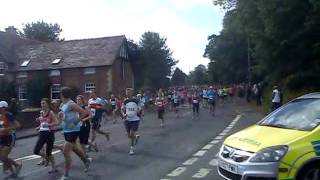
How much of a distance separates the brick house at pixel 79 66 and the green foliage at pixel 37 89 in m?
0.75

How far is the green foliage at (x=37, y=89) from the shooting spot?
5506cm

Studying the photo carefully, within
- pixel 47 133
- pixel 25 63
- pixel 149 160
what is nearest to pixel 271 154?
pixel 149 160

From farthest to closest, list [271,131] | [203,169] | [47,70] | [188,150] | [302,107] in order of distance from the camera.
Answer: [47,70]
[188,150]
[203,169]
[302,107]
[271,131]

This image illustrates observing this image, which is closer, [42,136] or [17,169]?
[17,169]

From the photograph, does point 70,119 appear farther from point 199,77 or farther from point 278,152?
point 199,77

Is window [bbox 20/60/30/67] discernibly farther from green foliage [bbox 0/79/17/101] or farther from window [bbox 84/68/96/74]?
green foliage [bbox 0/79/17/101]

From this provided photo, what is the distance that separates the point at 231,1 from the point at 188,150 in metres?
40.3

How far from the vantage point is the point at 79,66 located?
56.0 m

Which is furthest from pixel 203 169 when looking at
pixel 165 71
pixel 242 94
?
pixel 165 71

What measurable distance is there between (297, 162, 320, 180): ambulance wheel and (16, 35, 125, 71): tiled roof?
47.7 metres

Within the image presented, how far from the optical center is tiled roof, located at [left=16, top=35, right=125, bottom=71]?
5562 cm

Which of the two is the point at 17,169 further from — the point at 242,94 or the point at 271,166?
the point at 242,94

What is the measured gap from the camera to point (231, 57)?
7094 cm

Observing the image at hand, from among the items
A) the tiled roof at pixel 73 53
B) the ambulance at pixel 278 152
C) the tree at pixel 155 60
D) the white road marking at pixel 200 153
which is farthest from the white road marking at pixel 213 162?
the tree at pixel 155 60
